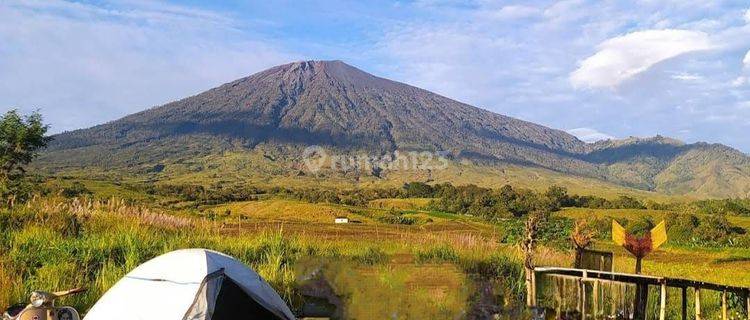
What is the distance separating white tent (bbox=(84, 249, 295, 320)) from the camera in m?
5.91

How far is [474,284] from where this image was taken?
9328mm

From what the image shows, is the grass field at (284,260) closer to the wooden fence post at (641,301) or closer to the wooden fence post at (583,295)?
the wooden fence post at (583,295)

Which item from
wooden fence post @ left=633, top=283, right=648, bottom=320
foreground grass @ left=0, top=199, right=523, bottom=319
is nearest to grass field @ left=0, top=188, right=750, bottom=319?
foreground grass @ left=0, top=199, right=523, bottom=319

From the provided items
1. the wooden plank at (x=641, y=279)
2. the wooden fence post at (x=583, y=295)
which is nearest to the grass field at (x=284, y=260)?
the wooden plank at (x=641, y=279)

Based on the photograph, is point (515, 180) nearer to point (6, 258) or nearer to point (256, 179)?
point (256, 179)

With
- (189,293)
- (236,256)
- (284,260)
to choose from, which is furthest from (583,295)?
(236,256)

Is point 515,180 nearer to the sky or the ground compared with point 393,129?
nearer to the ground

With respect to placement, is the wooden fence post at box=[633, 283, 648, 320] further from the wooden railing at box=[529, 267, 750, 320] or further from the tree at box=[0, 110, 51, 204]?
the tree at box=[0, 110, 51, 204]

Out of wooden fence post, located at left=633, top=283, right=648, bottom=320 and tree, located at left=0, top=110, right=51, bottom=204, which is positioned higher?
tree, located at left=0, top=110, right=51, bottom=204

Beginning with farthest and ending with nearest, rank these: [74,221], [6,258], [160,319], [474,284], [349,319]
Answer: [74,221] → [474,284] → [6,258] → [349,319] → [160,319]

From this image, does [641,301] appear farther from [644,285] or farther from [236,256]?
[236,256]

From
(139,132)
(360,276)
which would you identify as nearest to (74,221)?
(360,276)

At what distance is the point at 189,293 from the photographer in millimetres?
5953

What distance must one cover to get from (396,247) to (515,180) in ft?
452
